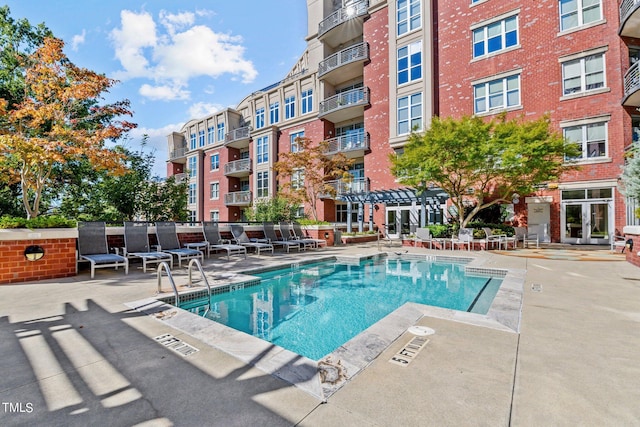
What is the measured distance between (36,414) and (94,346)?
1097 millimetres

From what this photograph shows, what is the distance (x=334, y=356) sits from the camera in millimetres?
2855

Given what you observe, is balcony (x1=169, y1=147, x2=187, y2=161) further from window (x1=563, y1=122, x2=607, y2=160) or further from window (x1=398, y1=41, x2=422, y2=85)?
window (x1=563, y1=122, x2=607, y2=160)

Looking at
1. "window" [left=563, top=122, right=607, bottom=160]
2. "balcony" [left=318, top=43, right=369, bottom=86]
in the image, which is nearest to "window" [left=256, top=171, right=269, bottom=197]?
"balcony" [left=318, top=43, right=369, bottom=86]

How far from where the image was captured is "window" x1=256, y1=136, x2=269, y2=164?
26984mm

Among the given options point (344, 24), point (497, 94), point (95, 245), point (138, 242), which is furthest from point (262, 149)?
point (95, 245)

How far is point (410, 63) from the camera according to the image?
19.2 meters

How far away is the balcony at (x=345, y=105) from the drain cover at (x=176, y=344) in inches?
799

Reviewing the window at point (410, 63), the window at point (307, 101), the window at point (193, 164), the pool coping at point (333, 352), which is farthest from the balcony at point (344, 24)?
the pool coping at point (333, 352)

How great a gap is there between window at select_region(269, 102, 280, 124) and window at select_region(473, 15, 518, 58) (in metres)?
15.5

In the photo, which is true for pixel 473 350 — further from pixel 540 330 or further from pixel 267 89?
pixel 267 89

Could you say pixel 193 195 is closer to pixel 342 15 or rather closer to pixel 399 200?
pixel 342 15

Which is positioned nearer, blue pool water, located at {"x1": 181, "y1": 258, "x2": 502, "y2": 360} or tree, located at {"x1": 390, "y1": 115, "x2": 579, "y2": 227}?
blue pool water, located at {"x1": 181, "y1": 258, "x2": 502, "y2": 360}

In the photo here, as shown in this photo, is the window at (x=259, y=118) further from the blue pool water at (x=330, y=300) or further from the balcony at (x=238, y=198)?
the blue pool water at (x=330, y=300)

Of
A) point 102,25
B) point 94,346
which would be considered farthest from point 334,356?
point 102,25
